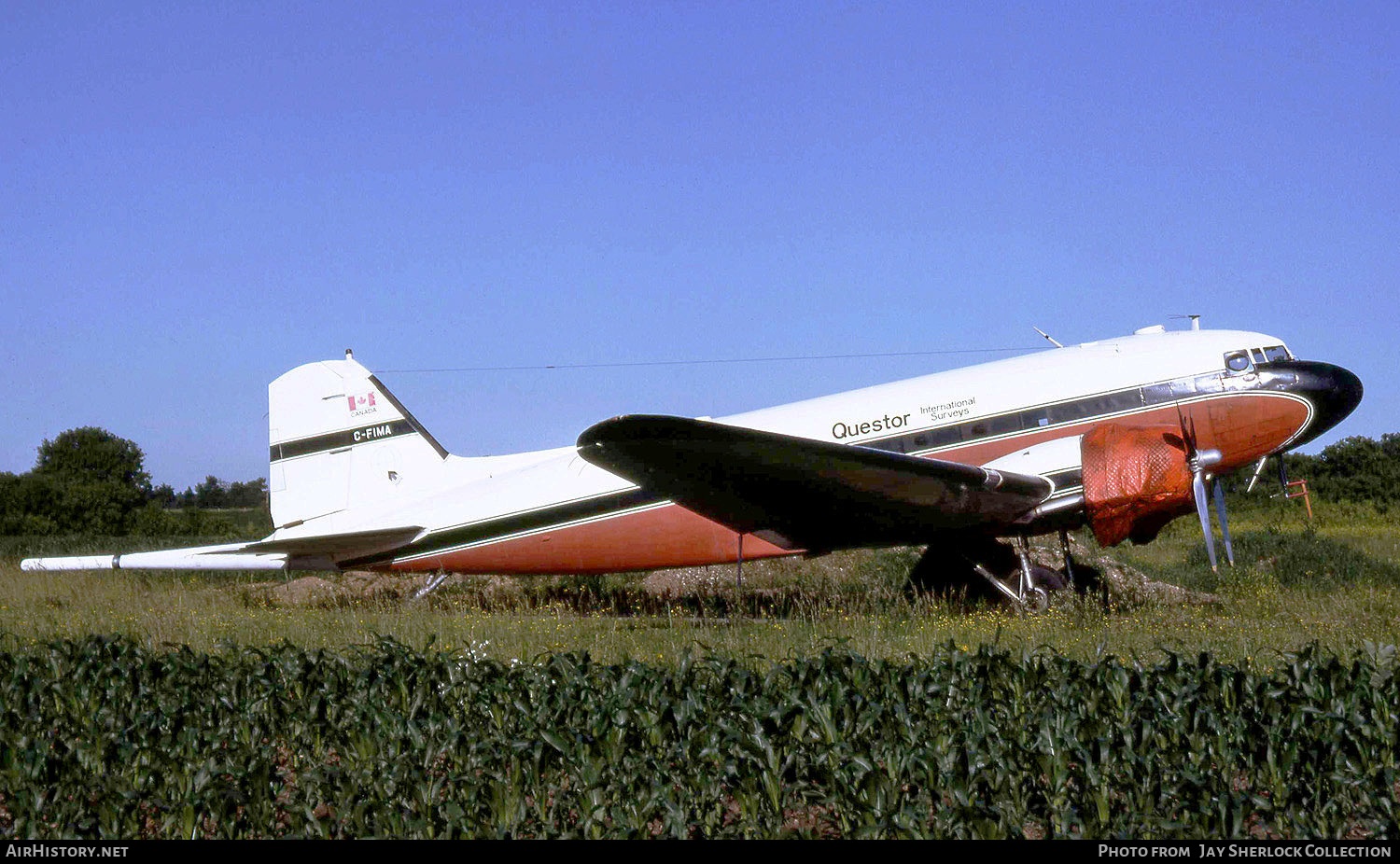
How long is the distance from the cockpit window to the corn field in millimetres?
8201

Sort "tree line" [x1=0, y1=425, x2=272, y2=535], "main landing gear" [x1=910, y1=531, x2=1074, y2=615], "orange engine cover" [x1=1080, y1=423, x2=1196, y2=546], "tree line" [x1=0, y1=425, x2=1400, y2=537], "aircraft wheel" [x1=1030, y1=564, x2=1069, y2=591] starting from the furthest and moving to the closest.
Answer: "tree line" [x1=0, y1=425, x2=272, y2=535], "tree line" [x1=0, y1=425, x2=1400, y2=537], "aircraft wheel" [x1=1030, y1=564, x2=1069, y2=591], "main landing gear" [x1=910, y1=531, x2=1074, y2=615], "orange engine cover" [x1=1080, y1=423, x2=1196, y2=546]

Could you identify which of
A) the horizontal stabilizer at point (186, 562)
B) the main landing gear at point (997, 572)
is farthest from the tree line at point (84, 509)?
the main landing gear at point (997, 572)

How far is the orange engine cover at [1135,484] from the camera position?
41.6 ft

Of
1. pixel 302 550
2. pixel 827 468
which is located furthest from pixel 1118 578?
pixel 302 550

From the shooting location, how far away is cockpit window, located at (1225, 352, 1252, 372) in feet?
46.1

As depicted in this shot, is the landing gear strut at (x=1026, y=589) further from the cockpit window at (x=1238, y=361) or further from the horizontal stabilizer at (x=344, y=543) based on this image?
the horizontal stabilizer at (x=344, y=543)

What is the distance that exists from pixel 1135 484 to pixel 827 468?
3.68 m

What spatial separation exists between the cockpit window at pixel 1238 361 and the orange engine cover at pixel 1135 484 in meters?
1.73

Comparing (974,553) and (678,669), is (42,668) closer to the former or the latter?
(678,669)

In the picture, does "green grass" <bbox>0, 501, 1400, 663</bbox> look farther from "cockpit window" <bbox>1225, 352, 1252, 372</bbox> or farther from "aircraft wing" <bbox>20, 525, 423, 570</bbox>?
"cockpit window" <bbox>1225, 352, 1252, 372</bbox>

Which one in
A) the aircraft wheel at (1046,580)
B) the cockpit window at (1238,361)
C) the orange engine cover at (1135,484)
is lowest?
the aircraft wheel at (1046,580)

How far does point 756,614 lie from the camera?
16.1 m

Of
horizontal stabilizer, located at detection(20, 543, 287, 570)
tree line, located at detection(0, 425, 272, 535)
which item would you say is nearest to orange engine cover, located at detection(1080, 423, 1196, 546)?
horizontal stabilizer, located at detection(20, 543, 287, 570)

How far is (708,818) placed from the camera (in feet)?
18.1
